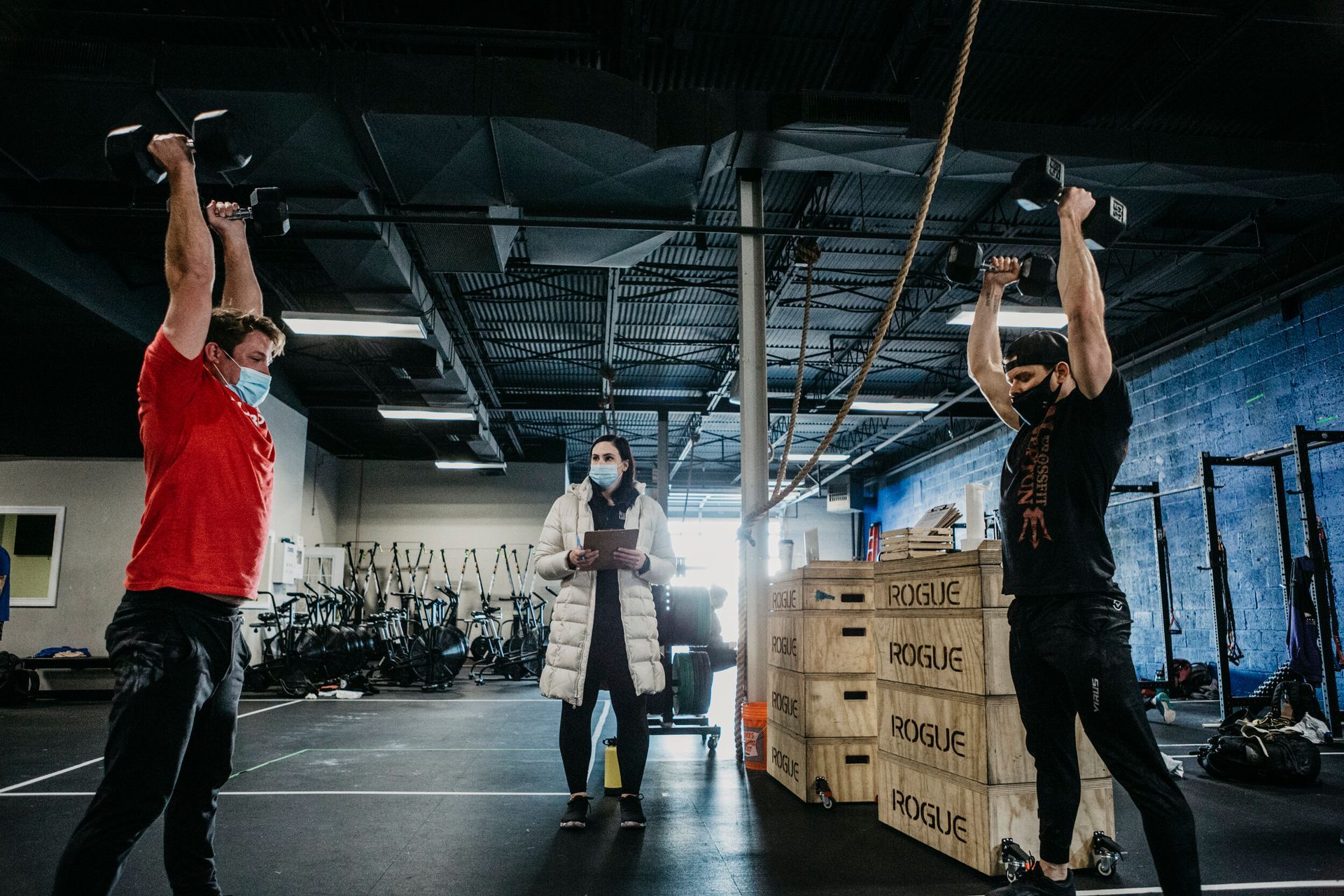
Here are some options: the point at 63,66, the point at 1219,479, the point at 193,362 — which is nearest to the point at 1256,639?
the point at 1219,479

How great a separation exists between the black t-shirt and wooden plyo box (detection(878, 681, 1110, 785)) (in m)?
0.59

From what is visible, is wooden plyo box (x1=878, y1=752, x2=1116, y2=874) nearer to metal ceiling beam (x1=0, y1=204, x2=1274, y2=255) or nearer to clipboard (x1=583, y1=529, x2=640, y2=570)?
clipboard (x1=583, y1=529, x2=640, y2=570)

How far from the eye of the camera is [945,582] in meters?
2.75

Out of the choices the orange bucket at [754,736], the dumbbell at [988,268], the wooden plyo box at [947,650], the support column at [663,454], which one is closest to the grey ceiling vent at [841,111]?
the dumbbell at [988,268]

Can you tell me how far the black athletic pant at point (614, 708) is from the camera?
10.1 feet

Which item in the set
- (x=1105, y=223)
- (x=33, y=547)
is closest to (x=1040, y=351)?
(x=1105, y=223)

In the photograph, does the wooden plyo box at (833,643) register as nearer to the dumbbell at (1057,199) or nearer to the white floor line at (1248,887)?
the white floor line at (1248,887)

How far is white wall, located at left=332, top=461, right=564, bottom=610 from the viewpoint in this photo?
48.5 ft

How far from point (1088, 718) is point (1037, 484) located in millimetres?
582

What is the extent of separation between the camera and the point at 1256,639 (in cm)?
764

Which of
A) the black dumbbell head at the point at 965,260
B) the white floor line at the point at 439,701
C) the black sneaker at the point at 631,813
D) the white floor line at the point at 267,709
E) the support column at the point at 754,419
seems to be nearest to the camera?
the black dumbbell head at the point at 965,260

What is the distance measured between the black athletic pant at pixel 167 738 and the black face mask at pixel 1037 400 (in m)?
1.99

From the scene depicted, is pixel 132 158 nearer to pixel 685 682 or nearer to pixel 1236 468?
pixel 685 682

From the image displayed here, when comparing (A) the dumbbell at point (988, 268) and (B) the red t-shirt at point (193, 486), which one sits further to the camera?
(A) the dumbbell at point (988, 268)
